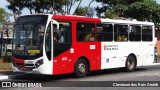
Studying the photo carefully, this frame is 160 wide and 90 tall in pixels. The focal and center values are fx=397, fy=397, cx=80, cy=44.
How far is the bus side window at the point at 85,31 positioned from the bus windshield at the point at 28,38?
Answer: 6.79 ft

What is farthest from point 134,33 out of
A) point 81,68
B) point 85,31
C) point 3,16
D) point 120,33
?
point 3,16

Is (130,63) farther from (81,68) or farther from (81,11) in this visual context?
(81,11)

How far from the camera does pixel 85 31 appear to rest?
700 inches

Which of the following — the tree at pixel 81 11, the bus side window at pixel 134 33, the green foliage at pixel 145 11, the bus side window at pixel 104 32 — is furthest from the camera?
the green foliage at pixel 145 11

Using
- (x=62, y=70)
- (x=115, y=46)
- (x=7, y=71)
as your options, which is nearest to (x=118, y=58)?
(x=115, y=46)

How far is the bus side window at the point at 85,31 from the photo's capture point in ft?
57.2

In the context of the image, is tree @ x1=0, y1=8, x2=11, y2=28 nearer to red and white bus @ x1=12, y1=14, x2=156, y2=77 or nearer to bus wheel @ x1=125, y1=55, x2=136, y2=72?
bus wheel @ x1=125, y1=55, x2=136, y2=72

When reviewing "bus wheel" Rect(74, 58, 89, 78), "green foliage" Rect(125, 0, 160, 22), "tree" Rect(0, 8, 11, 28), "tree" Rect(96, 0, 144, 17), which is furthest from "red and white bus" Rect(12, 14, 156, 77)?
"tree" Rect(0, 8, 11, 28)

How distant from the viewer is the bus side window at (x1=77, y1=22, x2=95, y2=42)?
17.4 meters

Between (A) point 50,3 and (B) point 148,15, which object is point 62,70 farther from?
(B) point 148,15

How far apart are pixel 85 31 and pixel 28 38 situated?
9.50 ft

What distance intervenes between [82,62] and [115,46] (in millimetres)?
2622

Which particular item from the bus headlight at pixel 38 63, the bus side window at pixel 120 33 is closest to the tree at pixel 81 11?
the bus side window at pixel 120 33

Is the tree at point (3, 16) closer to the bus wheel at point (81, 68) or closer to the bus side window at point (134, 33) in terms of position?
the bus side window at point (134, 33)
